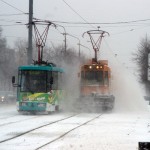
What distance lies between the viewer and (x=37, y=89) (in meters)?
32.2

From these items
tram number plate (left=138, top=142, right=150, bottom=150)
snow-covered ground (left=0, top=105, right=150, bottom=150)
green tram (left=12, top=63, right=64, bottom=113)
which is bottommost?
snow-covered ground (left=0, top=105, right=150, bottom=150)

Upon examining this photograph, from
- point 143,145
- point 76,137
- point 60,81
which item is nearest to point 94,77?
point 60,81

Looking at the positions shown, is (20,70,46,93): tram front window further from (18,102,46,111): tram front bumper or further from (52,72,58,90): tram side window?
(18,102,46,111): tram front bumper

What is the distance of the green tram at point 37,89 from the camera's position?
31.9 meters

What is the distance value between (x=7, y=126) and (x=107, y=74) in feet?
49.9

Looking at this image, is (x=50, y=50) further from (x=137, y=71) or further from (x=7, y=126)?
(x=7, y=126)

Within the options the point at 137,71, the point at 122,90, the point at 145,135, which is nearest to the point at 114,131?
the point at 145,135

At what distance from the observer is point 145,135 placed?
19.3 metres

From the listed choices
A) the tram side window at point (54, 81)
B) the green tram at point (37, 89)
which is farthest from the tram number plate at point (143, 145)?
the tram side window at point (54, 81)

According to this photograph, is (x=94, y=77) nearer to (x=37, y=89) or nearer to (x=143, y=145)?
(x=37, y=89)

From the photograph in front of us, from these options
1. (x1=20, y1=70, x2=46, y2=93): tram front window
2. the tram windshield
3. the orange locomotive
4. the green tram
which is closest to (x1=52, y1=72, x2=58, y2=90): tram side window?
the green tram

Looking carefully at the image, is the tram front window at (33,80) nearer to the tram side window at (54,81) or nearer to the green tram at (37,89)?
the green tram at (37,89)

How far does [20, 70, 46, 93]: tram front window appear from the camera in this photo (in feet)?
106

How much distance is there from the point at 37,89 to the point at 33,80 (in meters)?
0.67
